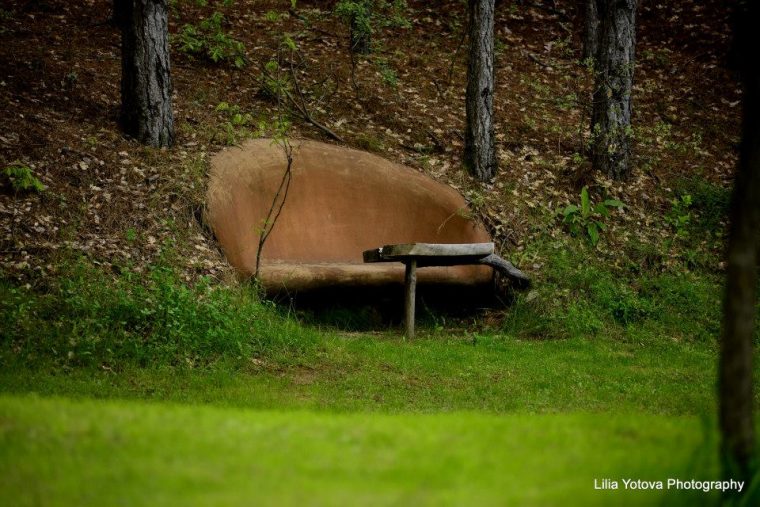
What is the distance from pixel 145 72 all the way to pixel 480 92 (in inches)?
173

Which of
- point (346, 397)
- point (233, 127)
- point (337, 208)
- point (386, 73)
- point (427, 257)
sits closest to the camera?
point (346, 397)

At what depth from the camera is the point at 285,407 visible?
18.9ft

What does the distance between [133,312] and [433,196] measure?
4.75m

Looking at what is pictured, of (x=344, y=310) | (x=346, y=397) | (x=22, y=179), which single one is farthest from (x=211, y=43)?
(x=346, y=397)

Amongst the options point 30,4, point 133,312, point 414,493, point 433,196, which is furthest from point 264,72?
point 414,493

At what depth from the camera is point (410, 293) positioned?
8695mm

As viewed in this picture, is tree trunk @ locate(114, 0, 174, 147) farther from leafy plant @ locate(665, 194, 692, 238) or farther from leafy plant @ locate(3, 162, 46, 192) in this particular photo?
leafy plant @ locate(665, 194, 692, 238)

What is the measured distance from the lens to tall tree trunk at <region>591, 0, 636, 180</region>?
11.0m

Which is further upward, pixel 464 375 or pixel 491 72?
pixel 491 72

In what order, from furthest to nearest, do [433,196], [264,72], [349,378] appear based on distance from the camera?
[264,72] < [433,196] < [349,378]

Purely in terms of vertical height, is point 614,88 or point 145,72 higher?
point 145,72

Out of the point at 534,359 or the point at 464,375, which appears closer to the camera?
the point at 464,375

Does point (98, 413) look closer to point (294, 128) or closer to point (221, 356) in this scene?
point (221, 356)

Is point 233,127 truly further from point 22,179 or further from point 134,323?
point 134,323
